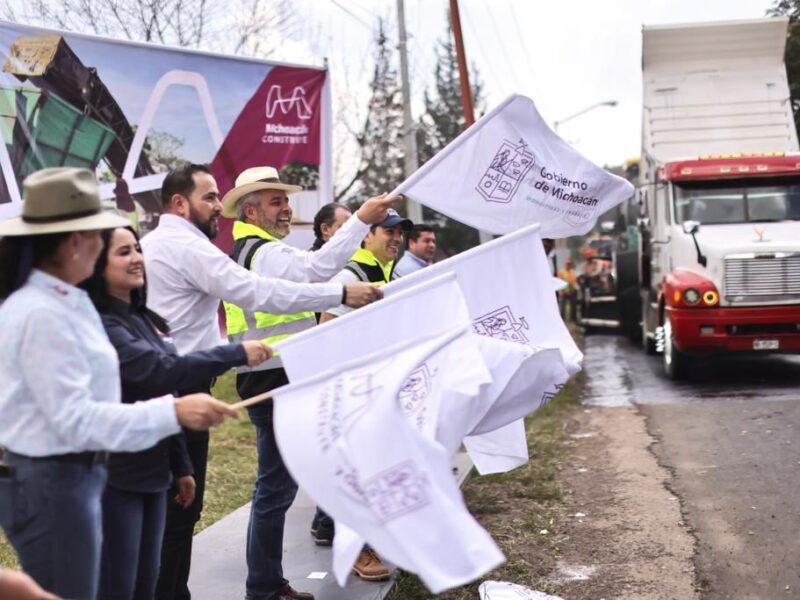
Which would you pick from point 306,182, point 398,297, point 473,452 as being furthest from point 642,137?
point 398,297

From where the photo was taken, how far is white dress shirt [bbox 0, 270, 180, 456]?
254 cm

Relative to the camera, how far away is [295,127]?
8.59 meters

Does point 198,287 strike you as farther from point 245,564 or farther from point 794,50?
point 794,50

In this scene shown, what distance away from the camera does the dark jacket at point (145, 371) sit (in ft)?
10.1

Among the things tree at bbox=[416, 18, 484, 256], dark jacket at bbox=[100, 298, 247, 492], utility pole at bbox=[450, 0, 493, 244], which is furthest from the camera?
tree at bbox=[416, 18, 484, 256]

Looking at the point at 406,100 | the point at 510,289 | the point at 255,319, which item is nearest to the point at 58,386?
the point at 255,319

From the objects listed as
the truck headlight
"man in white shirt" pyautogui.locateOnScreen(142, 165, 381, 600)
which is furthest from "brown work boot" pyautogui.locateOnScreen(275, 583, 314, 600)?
the truck headlight

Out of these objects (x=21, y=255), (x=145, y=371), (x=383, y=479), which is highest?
(x=21, y=255)

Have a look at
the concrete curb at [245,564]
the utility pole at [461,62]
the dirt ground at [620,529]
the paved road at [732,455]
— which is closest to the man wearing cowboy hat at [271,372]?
the concrete curb at [245,564]

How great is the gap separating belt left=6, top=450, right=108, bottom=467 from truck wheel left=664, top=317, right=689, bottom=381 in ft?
33.9

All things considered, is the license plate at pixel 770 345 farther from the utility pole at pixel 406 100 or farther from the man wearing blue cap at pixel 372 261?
the utility pole at pixel 406 100

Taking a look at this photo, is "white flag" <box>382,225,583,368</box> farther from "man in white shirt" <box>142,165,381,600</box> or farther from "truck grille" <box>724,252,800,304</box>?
"truck grille" <box>724,252,800,304</box>

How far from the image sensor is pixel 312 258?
4.42 m

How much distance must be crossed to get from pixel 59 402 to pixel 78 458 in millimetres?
222
